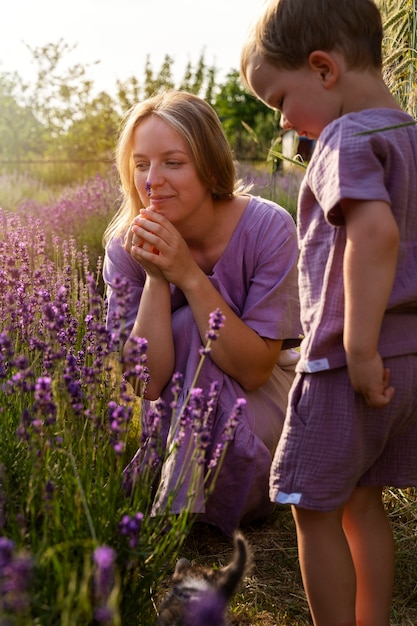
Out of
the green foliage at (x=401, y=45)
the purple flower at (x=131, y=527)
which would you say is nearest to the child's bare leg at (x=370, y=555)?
the purple flower at (x=131, y=527)

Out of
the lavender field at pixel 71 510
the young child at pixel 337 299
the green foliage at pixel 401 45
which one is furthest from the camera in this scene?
the green foliage at pixel 401 45

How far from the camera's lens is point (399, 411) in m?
1.89

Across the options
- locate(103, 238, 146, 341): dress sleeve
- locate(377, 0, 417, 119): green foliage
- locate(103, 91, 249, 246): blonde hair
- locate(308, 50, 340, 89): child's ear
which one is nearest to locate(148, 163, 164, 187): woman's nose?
locate(103, 91, 249, 246): blonde hair

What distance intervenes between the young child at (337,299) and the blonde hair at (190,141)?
79 cm

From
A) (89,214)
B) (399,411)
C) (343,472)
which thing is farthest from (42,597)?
(89,214)

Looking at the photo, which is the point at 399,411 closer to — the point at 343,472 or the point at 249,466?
the point at 343,472

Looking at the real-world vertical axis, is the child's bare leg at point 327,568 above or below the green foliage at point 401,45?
below

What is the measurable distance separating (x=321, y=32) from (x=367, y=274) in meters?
0.60

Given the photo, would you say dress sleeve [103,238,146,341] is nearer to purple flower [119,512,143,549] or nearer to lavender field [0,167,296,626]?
lavender field [0,167,296,626]

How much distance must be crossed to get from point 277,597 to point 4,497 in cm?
115

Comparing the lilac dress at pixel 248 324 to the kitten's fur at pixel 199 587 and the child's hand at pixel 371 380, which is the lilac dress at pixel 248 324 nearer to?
the kitten's fur at pixel 199 587

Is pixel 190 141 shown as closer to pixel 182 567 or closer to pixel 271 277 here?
pixel 271 277

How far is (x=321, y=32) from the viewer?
188 cm

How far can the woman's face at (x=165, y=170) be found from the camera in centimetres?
270
